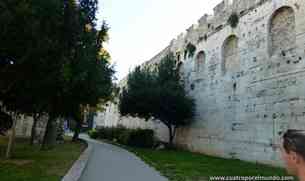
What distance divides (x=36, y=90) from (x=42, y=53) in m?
2.25

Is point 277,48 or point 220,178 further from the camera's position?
point 277,48

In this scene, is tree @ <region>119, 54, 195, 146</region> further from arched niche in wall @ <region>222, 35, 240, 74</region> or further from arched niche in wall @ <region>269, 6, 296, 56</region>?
arched niche in wall @ <region>269, 6, 296, 56</region>

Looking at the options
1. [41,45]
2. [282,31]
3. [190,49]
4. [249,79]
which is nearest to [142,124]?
[190,49]

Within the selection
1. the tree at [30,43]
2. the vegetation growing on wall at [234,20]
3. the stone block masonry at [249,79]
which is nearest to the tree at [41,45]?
the tree at [30,43]

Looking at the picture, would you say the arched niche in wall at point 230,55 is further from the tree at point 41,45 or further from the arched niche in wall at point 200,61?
the tree at point 41,45

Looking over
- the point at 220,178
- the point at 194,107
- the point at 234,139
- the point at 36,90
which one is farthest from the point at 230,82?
the point at 36,90

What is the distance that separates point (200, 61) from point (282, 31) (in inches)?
309

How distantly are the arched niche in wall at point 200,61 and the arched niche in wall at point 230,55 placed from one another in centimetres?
272

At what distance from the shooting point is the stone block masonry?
1122 cm

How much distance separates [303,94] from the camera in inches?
414

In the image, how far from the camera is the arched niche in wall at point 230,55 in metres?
15.1

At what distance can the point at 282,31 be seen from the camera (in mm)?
12094

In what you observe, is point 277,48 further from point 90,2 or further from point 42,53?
point 42,53

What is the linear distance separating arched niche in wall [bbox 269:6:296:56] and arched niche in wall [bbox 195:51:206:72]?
663 cm
